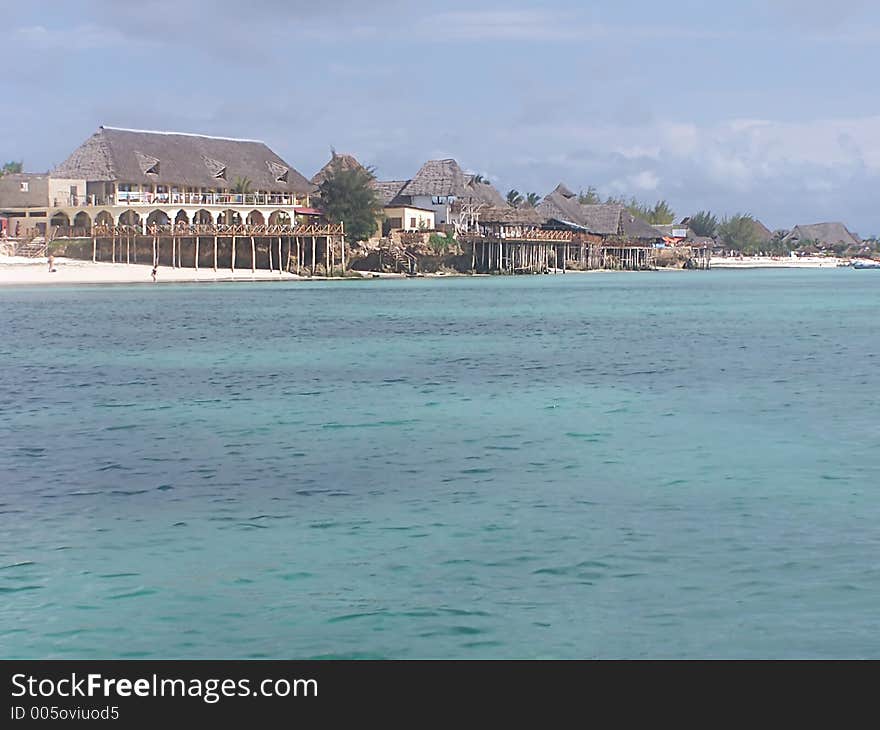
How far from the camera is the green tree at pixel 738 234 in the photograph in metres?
176

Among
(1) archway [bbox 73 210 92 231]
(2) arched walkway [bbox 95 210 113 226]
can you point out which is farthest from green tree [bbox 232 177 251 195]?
(1) archway [bbox 73 210 92 231]

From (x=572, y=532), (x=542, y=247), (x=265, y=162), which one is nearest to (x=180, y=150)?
(x=265, y=162)

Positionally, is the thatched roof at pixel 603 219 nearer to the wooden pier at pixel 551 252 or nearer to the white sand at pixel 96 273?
the wooden pier at pixel 551 252

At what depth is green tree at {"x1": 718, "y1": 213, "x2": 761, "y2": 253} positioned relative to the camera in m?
176

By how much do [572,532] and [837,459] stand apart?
481 centimetres

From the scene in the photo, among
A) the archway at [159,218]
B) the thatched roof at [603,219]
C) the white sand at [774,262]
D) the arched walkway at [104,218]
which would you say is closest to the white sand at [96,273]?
the arched walkway at [104,218]

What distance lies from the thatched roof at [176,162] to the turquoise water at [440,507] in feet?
187

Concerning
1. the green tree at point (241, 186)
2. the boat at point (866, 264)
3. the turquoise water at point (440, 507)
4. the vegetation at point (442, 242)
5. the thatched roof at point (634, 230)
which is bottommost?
the turquoise water at point (440, 507)

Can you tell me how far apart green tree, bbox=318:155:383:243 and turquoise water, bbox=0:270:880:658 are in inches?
2218

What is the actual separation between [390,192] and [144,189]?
21574 millimetres

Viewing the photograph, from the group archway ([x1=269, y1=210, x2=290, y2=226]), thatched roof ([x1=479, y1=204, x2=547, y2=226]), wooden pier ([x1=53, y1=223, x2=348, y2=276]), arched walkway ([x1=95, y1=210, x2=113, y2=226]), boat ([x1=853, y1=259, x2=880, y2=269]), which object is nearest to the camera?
wooden pier ([x1=53, y1=223, x2=348, y2=276])

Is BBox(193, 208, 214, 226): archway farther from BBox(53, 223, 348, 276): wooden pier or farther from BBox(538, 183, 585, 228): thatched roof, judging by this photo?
BBox(538, 183, 585, 228): thatched roof

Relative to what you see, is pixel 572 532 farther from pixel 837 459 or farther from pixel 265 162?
pixel 265 162

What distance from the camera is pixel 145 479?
525 inches
